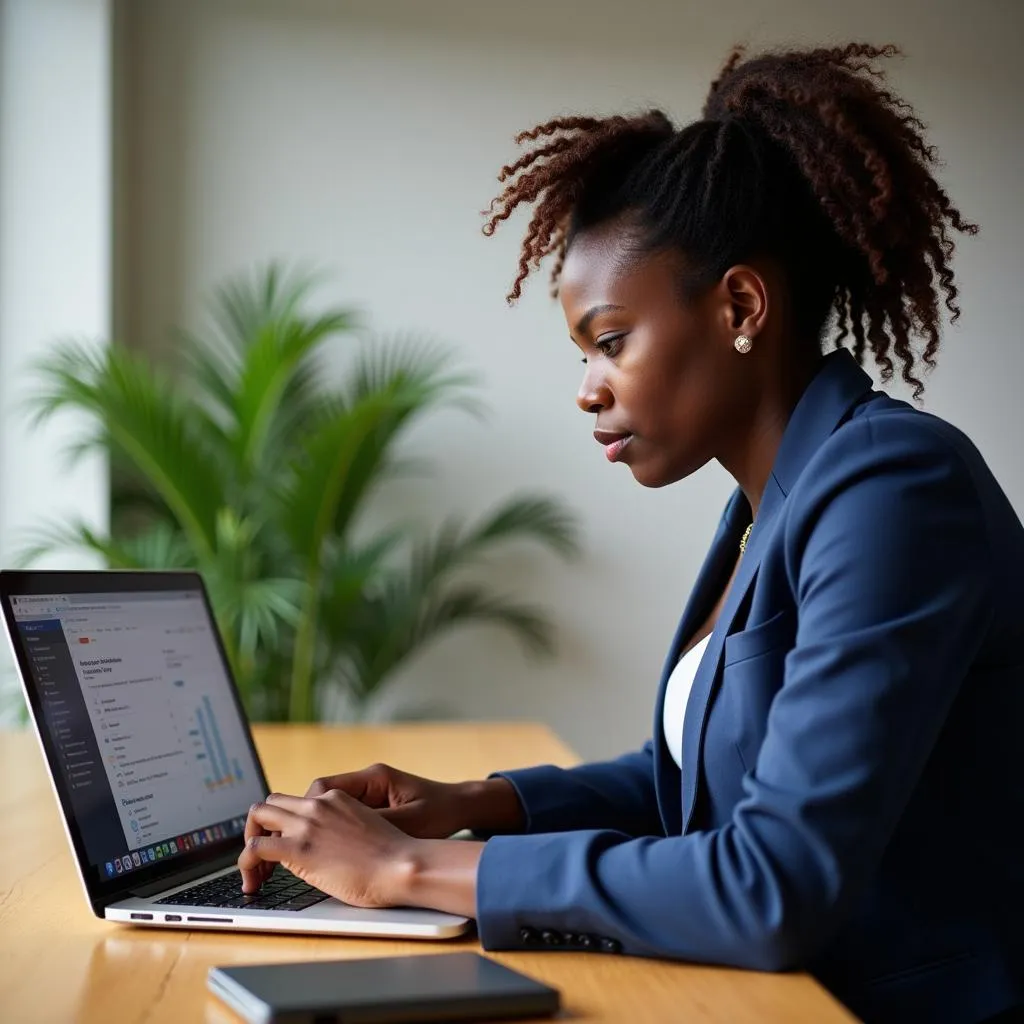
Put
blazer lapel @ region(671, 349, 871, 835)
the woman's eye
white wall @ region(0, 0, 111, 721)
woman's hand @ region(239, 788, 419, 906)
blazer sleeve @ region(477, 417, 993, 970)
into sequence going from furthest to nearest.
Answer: white wall @ region(0, 0, 111, 721) → the woman's eye → blazer lapel @ region(671, 349, 871, 835) → woman's hand @ region(239, 788, 419, 906) → blazer sleeve @ region(477, 417, 993, 970)

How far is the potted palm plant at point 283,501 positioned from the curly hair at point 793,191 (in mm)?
2048

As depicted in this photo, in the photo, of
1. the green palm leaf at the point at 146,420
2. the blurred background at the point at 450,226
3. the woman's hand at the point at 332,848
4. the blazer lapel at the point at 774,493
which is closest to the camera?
the woman's hand at the point at 332,848

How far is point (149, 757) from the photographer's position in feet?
4.09

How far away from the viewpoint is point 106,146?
379 cm

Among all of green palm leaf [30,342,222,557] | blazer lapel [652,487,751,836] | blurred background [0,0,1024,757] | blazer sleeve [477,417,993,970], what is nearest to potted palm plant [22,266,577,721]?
green palm leaf [30,342,222,557]

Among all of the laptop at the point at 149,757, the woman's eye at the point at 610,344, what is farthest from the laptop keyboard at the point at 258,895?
the woman's eye at the point at 610,344

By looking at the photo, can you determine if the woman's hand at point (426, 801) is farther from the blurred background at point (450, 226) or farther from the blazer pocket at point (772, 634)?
the blurred background at point (450, 226)

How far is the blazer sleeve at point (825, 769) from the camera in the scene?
92 cm

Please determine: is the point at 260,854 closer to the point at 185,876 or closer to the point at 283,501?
the point at 185,876

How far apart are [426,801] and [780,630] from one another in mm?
423

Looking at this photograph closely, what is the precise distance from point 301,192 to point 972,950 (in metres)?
3.52

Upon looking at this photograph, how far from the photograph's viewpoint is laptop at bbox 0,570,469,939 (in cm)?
107

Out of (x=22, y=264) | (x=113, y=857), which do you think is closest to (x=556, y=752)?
(x=113, y=857)

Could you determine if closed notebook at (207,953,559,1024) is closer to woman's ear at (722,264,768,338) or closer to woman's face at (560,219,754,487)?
woman's face at (560,219,754,487)
